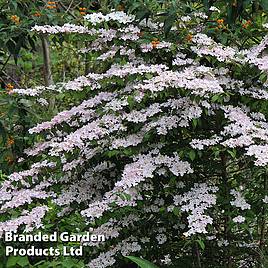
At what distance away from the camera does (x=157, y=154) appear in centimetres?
228

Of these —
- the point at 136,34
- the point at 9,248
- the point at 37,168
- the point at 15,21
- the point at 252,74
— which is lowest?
the point at 9,248

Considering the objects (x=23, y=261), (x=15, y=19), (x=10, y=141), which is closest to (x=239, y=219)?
(x=23, y=261)

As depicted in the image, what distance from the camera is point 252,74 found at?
245cm

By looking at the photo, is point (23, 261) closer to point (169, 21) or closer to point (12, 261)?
point (12, 261)

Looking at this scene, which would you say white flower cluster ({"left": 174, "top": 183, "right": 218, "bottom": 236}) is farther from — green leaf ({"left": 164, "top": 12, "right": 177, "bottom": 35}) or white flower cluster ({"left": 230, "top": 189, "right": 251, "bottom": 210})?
green leaf ({"left": 164, "top": 12, "right": 177, "bottom": 35})

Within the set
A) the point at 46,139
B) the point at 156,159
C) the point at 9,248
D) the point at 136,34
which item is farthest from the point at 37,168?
the point at 136,34

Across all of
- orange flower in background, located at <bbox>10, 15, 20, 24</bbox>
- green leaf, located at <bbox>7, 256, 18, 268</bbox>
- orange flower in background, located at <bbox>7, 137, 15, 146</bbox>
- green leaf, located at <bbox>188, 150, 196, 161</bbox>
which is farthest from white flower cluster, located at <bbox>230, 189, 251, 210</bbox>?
orange flower in background, located at <bbox>10, 15, 20, 24</bbox>

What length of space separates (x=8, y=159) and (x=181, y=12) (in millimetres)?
1284

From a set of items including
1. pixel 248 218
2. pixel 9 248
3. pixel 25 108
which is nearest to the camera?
pixel 248 218

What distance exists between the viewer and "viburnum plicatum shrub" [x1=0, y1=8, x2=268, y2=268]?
2.19 m

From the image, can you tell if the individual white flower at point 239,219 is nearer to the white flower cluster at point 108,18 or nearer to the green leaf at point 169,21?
the green leaf at point 169,21

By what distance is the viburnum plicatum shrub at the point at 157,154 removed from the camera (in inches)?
86.1

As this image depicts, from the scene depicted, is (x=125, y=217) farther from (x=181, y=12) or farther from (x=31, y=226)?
(x=181, y=12)

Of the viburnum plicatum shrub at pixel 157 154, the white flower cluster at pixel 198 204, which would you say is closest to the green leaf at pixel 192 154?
the viburnum plicatum shrub at pixel 157 154
